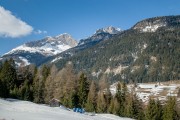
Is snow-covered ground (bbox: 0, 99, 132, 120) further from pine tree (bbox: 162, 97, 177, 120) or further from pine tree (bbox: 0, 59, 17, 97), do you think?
pine tree (bbox: 0, 59, 17, 97)

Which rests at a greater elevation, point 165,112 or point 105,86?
point 105,86

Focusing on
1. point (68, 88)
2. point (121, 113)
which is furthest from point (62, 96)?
point (121, 113)

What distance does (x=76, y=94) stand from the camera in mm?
145750

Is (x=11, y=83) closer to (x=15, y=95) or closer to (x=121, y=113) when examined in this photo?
(x=15, y=95)

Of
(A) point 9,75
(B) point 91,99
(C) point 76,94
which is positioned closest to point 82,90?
(C) point 76,94

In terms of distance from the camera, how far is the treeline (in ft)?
447

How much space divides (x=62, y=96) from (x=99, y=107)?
16.2m

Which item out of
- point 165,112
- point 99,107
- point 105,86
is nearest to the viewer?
point 165,112

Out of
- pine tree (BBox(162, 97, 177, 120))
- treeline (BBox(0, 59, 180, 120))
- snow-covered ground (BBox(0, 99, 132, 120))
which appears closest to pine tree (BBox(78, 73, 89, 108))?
treeline (BBox(0, 59, 180, 120))

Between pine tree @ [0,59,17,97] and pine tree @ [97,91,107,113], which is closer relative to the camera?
pine tree @ [97,91,107,113]

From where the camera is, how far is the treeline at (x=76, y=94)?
136125mm

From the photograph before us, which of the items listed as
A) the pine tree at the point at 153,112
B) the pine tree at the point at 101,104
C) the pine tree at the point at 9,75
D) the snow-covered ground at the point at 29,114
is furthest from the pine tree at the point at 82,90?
the snow-covered ground at the point at 29,114

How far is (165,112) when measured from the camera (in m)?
134

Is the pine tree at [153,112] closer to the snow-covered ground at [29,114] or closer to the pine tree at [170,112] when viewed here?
the pine tree at [170,112]
